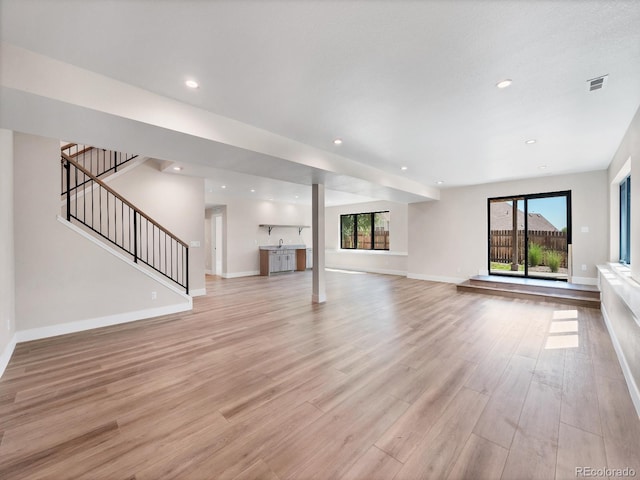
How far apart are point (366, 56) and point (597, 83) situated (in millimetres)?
2295

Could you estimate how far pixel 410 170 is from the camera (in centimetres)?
575

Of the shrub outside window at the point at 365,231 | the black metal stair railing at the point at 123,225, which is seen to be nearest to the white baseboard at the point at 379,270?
the shrub outside window at the point at 365,231

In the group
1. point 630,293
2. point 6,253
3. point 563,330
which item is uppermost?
point 6,253

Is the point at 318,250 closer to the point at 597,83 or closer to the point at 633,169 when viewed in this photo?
the point at 597,83

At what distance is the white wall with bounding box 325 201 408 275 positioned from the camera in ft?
31.4

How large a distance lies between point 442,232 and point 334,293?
406 centimetres

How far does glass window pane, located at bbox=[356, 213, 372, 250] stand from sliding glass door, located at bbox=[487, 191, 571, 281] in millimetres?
4420

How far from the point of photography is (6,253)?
9.57 ft

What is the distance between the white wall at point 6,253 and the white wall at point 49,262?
19 centimetres

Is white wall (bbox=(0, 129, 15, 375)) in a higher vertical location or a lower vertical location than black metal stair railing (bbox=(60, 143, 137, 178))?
lower

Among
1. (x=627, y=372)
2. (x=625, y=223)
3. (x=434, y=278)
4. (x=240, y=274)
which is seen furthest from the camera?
(x=240, y=274)

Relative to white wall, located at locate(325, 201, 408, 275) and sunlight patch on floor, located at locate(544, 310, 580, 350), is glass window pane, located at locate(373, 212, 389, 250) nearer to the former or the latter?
white wall, located at locate(325, 201, 408, 275)

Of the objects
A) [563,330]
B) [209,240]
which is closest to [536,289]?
[563,330]

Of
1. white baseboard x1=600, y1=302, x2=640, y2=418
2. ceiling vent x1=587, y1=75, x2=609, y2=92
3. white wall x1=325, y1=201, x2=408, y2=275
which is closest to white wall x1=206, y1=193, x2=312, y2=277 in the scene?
white wall x1=325, y1=201, x2=408, y2=275
